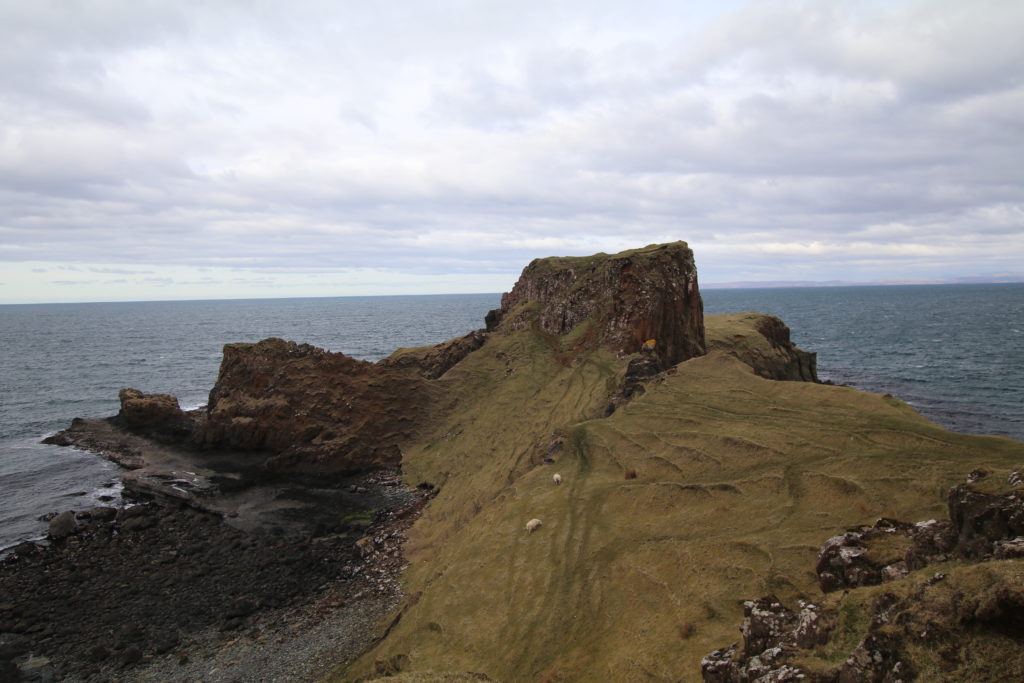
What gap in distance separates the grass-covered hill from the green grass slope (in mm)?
53

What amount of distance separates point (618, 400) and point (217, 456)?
31.2 meters

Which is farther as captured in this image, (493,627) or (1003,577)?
(493,627)

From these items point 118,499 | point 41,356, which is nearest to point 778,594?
point 118,499

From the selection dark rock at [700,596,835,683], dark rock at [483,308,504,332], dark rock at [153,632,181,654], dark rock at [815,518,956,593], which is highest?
dark rock at [483,308,504,332]

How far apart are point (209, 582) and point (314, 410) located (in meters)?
18.6

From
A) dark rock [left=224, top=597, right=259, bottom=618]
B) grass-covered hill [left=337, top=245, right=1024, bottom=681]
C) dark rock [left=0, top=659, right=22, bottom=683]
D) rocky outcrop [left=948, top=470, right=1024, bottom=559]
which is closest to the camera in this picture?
rocky outcrop [left=948, top=470, right=1024, bottom=559]

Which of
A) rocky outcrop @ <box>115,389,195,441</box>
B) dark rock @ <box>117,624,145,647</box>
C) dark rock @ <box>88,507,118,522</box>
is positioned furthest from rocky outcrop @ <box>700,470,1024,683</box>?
rocky outcrop @ <box>115,389,195,441</box>

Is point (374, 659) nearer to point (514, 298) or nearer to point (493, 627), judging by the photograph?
point (493, 627)

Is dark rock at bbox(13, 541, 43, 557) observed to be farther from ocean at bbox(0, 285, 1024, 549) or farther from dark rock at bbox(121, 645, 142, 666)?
dark rock at bbox(121, 645, 142, 666)

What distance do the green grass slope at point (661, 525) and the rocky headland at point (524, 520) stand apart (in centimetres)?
8

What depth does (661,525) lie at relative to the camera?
1783 cm

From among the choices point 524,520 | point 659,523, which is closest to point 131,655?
point 524,520

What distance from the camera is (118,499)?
36688 millimetres

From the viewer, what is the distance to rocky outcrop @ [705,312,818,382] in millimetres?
43094
